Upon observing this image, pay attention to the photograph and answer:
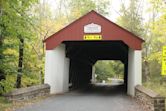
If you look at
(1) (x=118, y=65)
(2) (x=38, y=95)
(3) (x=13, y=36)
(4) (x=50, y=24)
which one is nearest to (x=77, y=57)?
(4) (x=50, y=24)

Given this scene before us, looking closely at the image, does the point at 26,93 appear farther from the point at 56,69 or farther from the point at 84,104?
the point at 56,69

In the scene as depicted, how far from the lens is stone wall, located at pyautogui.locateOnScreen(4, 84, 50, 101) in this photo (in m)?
13.1

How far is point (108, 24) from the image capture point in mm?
18438

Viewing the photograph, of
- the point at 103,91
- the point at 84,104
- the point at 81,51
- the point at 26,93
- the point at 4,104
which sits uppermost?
the point at 81,51

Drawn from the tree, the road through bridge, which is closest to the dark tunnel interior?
the road through bridge

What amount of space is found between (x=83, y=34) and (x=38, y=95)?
489 centimetres

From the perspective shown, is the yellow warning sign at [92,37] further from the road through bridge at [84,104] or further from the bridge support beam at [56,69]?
the road through bridge at [84,104]

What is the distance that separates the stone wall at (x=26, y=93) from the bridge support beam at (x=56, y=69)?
131 cm

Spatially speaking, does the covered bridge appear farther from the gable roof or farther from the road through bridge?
the road through bridge

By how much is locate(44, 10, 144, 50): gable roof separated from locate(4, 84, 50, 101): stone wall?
3.14 m

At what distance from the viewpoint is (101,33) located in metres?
18.5

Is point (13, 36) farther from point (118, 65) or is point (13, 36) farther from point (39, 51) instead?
point (118, 65)

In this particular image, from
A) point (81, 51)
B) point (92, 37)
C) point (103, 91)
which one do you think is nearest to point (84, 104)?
point (92, 37)

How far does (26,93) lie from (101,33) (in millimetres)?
6323
